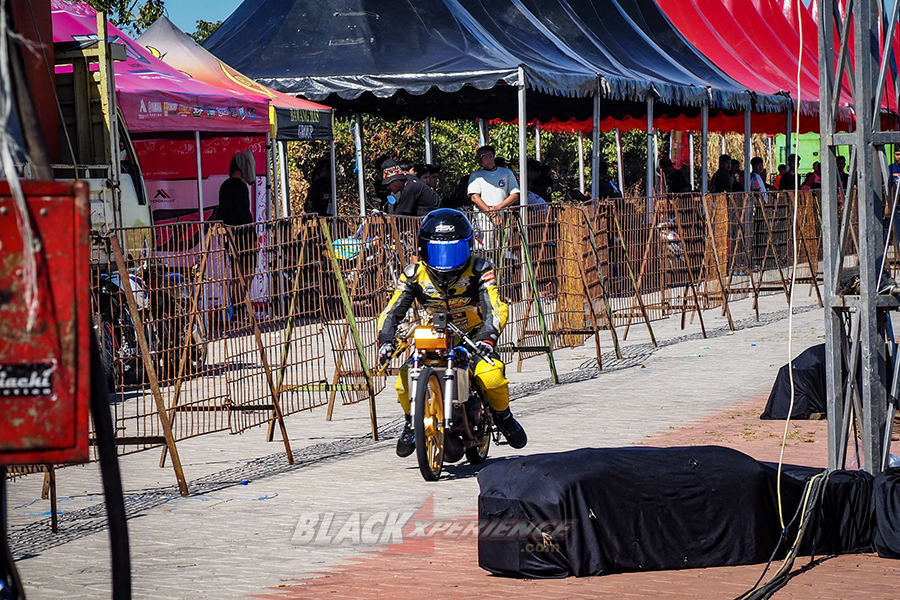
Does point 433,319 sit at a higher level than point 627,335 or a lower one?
higher

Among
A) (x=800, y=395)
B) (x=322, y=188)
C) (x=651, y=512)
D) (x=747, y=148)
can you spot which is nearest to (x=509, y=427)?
(x=651, y=512)

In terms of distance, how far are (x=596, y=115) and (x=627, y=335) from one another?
569 cm

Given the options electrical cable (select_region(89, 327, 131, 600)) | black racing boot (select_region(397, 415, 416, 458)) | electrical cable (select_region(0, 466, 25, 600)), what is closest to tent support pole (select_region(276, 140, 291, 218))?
black racing boot (select_region(397, 415, 416, 458))

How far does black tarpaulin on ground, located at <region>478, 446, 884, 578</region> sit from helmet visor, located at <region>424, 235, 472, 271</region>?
2.33 metres

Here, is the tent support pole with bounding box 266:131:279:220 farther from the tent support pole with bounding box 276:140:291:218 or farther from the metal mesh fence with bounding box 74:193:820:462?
the metal mesh fence with bounding box 74:193:820:462

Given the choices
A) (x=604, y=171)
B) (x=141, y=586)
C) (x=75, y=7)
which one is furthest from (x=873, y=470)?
(x=604, y=171)

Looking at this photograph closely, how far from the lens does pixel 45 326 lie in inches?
99.8

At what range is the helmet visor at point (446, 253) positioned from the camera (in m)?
8.23

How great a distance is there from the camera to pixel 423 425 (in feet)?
25.2

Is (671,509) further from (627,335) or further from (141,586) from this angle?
(627,335)

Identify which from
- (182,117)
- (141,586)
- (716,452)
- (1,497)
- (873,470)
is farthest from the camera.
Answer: (182,117)

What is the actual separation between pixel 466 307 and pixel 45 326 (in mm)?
6026

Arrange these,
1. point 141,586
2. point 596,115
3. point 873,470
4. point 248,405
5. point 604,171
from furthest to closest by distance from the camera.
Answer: point 604,171 → point 596,115 → point 248,405 → point 873,470 → point 141,586

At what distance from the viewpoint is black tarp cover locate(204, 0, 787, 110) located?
17766 millimetres
